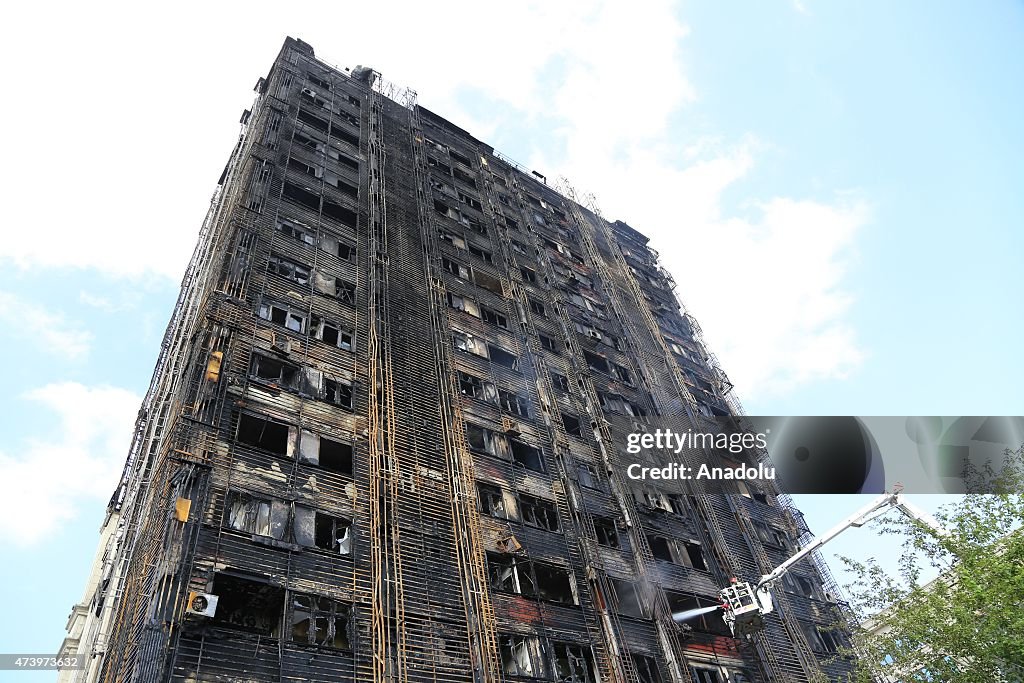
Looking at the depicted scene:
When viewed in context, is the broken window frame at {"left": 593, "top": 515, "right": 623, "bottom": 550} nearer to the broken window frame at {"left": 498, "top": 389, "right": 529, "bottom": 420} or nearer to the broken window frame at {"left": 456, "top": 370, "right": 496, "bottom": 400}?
the broken window frame at {"left": 498, "top": 389, "right": 529, "bottom": 420}

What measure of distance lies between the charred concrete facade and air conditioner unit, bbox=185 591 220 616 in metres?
0.05

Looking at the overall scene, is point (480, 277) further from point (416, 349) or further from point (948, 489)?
point (948, 489)

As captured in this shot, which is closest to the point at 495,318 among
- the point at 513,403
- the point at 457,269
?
the point at 457,269

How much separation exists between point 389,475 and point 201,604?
7135mm

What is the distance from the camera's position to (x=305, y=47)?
4228cm

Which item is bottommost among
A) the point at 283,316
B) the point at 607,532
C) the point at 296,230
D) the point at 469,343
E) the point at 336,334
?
the point at 607,532

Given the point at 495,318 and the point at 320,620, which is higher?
the point at 495,318

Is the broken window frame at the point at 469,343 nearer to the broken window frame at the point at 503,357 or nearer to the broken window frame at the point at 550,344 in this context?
the broken window frame at the point at 503,357

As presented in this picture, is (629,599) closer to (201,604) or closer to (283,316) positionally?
(201,604)

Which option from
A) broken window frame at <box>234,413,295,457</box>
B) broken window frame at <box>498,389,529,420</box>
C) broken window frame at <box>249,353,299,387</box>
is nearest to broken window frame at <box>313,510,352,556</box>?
broken window frame at <box>234,413,295,457</box>

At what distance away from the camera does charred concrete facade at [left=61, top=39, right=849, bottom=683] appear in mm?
16859

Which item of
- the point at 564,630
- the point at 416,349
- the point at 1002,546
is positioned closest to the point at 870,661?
the point at 1002,546

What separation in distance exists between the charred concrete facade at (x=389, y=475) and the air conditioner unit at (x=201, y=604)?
5 cm

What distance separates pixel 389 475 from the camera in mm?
21219
